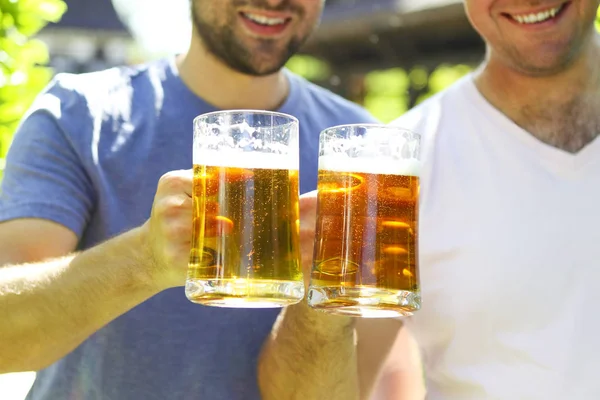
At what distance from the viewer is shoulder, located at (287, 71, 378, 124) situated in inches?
90.5

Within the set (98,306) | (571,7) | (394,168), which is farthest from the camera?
(571,7)

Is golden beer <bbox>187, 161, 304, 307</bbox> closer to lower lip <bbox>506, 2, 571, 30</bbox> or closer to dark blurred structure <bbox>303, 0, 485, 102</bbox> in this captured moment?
lower lip <bbox>506, 2, 571, 30</bbox>

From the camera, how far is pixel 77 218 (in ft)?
6.30

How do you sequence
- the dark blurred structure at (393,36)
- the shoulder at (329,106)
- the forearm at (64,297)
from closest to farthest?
the forearm at (64,297)
the shoulder at (329,106)
the dark blurred structure at (393,36)

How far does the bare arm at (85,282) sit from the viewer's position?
148 centimetres

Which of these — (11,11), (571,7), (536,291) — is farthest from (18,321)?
(571,7)

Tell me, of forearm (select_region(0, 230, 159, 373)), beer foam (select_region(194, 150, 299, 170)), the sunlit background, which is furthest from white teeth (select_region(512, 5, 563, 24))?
the sunlit background

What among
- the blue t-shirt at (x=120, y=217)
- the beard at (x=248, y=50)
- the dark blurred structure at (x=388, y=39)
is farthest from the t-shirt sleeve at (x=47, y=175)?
the dark blurred structure at (x=388, y=39)

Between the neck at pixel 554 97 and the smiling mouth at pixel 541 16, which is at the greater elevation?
the smiling mouth at pixel 541 16

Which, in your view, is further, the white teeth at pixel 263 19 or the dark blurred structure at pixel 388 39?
the dark blurred structure at pixel 388 39

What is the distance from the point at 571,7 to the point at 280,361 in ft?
4.03

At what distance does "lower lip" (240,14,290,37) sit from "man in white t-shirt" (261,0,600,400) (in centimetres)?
45

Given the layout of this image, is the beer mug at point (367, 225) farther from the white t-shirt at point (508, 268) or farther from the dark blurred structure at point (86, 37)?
the dark blurred structure at point (86, 37)

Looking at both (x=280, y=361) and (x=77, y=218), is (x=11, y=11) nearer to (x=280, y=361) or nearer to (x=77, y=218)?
(x=77, y=218)
